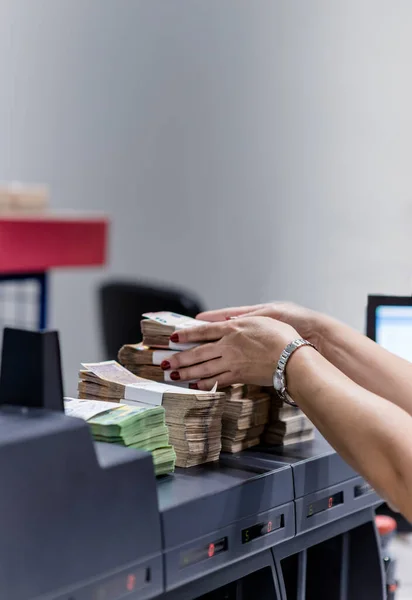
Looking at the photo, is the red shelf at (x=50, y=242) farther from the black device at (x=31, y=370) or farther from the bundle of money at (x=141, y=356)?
the black device at (x=31, y=370)

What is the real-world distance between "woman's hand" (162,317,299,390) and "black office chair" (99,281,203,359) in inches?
68.1

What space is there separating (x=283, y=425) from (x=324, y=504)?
0.13 meters

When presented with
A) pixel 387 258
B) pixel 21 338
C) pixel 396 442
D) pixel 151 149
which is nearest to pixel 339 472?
pixel 396 442

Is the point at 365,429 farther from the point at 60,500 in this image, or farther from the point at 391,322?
the point at 391,322

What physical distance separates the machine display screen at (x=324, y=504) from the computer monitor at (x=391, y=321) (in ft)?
1.81

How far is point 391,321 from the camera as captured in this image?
1.78 meters

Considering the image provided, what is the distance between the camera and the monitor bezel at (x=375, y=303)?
176cm

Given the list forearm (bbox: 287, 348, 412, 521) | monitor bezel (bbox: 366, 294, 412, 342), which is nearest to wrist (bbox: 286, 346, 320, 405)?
forearm (bbox: 287, 348, 412, 521)

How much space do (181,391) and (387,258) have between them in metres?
2.67

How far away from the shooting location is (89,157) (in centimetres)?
527

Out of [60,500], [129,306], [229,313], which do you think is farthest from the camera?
[129,306]

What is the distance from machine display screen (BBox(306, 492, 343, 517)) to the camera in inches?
48.2

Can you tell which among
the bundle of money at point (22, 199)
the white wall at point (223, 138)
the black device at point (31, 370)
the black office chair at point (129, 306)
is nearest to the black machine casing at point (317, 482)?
the black device at point (31, 370)

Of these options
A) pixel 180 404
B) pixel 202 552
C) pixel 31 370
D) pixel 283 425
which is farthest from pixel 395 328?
pixel 31 370
